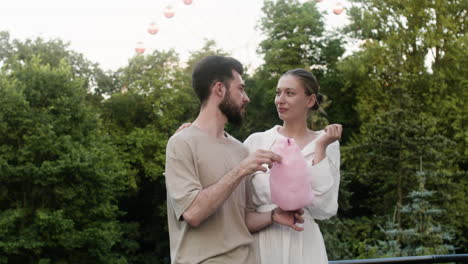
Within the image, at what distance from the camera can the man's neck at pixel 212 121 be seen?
2.79 m

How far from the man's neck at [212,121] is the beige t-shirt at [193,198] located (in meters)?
0.06

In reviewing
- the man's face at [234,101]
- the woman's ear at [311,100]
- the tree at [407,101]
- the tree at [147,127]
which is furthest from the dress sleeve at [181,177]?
the tree at [147,127]

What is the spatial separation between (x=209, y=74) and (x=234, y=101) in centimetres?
16

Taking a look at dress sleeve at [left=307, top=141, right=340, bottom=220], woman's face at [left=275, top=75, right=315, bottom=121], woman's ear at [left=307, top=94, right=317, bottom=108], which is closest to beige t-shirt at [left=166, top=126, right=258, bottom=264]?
dress sleeve at [left=307, top=141, right=340, bottom=220]

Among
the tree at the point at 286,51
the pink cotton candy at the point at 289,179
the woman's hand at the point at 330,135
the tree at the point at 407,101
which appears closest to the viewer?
the pink cotton candy at the point at 289,179

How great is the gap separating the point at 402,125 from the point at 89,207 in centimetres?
1294

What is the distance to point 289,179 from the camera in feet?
9.12

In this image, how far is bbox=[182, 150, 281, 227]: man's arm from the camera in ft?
8.28

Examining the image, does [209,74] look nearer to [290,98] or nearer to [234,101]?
[234,101]

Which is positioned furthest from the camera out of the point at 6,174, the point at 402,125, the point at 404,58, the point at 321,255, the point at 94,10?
the point at 94,10

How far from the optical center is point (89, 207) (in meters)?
25.9

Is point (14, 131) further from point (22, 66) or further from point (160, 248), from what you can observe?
point (160, 248)

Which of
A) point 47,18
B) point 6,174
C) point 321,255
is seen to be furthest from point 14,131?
point 321,255

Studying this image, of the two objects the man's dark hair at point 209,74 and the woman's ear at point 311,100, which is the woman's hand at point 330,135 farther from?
the man's dark hair at point 209,74
